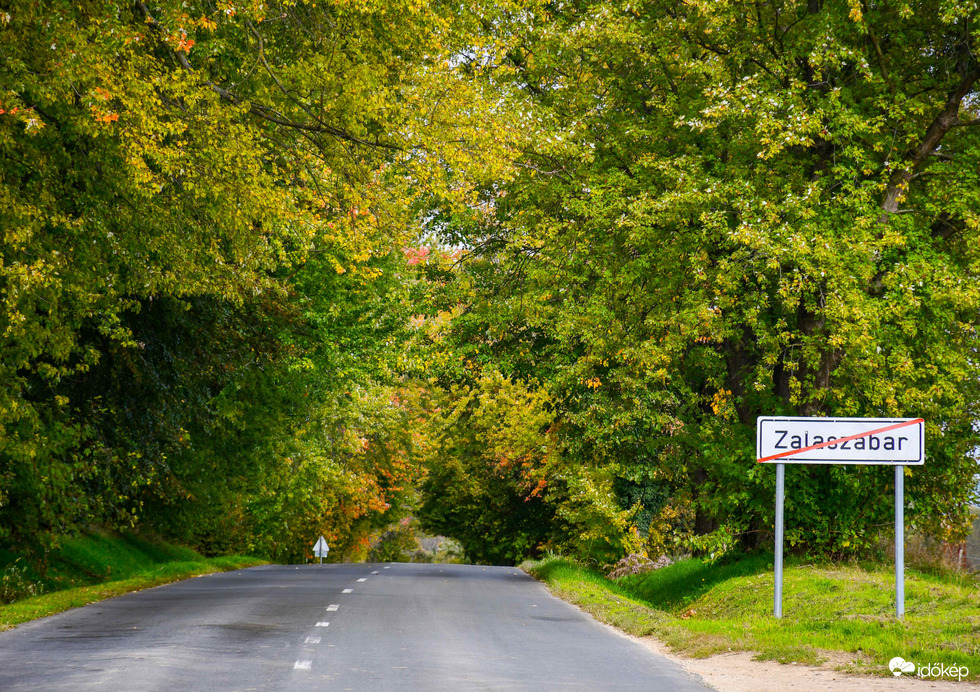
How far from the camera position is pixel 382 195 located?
622 inches

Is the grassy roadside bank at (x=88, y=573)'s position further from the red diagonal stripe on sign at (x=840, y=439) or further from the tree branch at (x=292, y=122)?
the red diagonal stripe on sign at (x=840, y=439)

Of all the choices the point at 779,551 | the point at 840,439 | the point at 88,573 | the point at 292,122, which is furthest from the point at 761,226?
the point at 88,573

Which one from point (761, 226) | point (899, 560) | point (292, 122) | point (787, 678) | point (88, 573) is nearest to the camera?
point (787, 678)

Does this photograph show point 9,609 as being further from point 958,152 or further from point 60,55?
point 958,152

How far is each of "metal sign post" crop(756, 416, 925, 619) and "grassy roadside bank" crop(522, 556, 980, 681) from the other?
645 millimetres

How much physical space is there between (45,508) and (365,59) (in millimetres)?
9494

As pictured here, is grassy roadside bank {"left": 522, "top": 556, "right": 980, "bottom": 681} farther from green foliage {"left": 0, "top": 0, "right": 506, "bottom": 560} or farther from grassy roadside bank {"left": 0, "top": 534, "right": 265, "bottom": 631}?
grassy roadside bank {"left": 0, "top": 534, "right": 265, "bottom": 631}

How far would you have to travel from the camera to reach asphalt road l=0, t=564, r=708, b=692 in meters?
9.85

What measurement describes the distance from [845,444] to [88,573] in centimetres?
1916

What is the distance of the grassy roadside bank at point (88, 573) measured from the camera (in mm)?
18578

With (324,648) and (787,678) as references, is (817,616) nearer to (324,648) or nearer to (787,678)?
(787,678)

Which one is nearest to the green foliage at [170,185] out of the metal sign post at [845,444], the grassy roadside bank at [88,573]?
the grassy roadside bank at [88,573]

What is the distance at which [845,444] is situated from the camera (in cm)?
1470

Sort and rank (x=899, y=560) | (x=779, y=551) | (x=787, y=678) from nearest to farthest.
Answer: (x=787, y=678) → (x=899, y=560) → (x=779, y=551)
